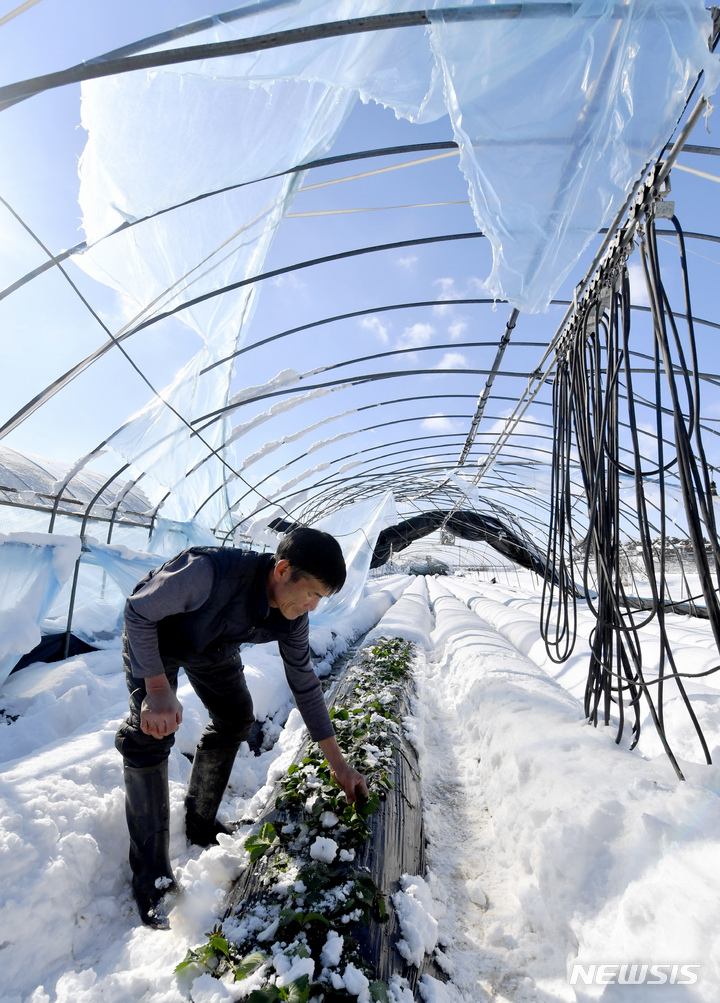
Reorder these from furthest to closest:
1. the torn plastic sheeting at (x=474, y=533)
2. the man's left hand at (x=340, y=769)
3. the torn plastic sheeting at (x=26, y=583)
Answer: the torn plastic sheeting at (x=474, y=533), the torn plastic sheeting at (x=26, y=583), the man's left hand at (x=340, y=769)

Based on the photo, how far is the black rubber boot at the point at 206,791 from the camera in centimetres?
256

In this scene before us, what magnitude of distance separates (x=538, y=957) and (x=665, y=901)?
26.2 inches

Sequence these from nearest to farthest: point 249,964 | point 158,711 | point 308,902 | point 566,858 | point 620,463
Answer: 1. point 249,964
2. point 308,902
3. point 158,711
4. point 566,858
5. point 620,463

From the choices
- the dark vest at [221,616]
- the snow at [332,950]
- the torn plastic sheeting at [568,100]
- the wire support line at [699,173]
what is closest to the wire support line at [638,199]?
the torn plastic sheeting at [568,100]

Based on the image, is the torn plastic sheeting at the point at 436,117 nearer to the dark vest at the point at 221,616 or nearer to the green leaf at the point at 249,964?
the dark vest at the point at 221,616

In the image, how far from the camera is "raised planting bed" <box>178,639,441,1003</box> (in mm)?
1509

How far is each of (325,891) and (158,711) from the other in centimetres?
99

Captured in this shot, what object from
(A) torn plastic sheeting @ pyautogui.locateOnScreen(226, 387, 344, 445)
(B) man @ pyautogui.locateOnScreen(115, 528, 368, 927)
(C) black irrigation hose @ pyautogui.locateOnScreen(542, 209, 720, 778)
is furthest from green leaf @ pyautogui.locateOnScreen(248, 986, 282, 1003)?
(A) torn plastic sheeting @ pyautogui.locateOnScreen(226, 387, 344, 445)

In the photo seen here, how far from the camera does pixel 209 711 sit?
254 centimetres

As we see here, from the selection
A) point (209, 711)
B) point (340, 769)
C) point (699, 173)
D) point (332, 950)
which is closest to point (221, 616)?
point (209, 711)

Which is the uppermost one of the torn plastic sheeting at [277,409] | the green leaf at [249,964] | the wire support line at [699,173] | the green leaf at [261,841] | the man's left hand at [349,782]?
the wire support line at [699,173]

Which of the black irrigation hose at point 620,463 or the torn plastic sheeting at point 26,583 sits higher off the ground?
the black irrigation hose at point 620,463

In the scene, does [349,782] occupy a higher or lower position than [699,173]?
lower

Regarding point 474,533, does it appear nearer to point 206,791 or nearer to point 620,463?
point 620,463
